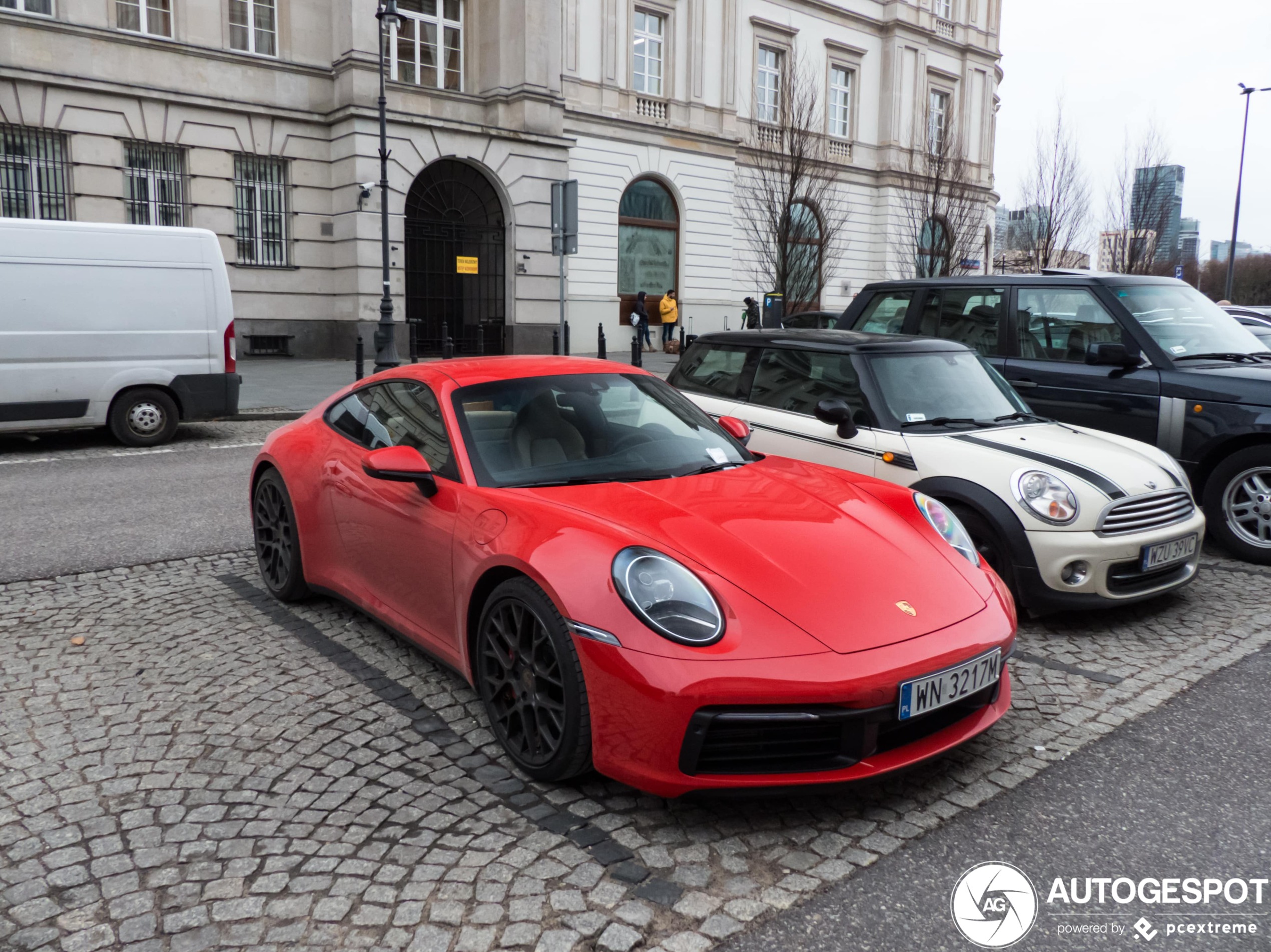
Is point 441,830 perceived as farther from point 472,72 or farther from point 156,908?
point 472,72

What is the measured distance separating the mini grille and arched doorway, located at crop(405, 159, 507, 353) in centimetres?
2114

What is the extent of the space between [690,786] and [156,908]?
1409 millimetres

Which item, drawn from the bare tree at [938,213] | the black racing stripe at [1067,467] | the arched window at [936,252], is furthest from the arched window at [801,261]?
the black racing stripe at [1067,467]

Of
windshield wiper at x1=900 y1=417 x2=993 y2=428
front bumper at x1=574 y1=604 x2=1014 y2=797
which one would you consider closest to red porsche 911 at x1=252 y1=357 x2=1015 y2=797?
front bumper at x1=574 y1=604 x2=1014 y2=797

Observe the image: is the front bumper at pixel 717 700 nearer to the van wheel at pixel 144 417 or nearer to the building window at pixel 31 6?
the van wheel at pixel 144 417

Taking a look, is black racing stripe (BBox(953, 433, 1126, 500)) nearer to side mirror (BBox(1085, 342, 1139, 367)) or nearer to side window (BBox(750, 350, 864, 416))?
side window (BBox(750, 350, 864, 416))

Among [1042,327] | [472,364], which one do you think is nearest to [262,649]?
[472,364]

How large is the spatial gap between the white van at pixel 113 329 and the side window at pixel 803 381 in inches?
256

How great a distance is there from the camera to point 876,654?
2963 mm

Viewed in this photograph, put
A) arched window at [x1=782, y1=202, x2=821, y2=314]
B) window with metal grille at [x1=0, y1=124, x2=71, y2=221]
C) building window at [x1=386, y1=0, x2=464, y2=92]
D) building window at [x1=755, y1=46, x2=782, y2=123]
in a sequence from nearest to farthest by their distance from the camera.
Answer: window with metal grille at [x1=0, y1=124, x2=71, y2=221]
building window at [x1=386, y1=0, x2=464, y2=92]
arched window at [x1=782, y1=202, x2=821, y2=314]
building window at [x1=755, y1=46, x2=782, y2=123]

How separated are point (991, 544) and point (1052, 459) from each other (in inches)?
22.2

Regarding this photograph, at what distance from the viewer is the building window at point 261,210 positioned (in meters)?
23.0

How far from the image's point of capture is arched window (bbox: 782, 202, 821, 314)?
26.9 m

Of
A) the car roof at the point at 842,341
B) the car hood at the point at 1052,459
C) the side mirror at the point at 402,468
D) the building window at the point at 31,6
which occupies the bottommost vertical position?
the car hood at the point at 1052,459
